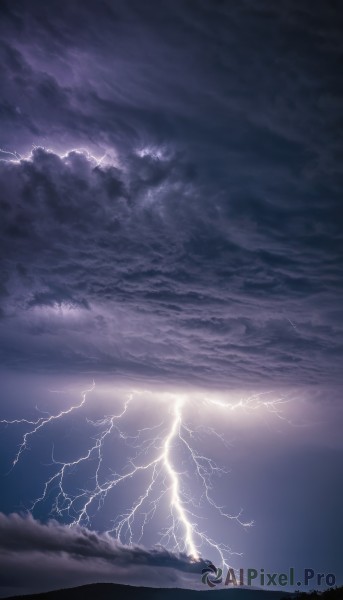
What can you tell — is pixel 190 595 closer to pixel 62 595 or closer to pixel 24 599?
pixel 62 595

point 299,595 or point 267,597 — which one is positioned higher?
point 299,595

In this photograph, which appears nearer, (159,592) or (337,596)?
(337,596)

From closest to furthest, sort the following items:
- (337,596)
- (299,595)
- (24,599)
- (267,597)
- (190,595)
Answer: (337,596), (299,595), (24,599), (190,595), (267,597)

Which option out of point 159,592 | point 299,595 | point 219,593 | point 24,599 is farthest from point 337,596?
point 219,593

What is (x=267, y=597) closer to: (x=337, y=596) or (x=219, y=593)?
(x=219, y=593)

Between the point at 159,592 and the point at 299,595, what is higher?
the point at 299,595

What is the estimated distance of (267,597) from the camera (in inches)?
3184

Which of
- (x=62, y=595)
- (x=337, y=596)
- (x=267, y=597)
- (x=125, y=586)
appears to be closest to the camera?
(x=337, y=596)

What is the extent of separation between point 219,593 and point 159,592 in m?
13.0

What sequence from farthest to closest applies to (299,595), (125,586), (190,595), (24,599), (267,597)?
(267,597), (125,586), (190,595), (24,599), (299,595)

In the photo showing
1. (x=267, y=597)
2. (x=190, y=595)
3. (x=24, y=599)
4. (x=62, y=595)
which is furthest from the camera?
(x=267, y=597)

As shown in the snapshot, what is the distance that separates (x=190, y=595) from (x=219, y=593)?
12317mm

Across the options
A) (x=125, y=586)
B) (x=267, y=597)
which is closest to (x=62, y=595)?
(x=125, y=586)

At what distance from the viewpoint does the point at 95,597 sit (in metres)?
64.3
